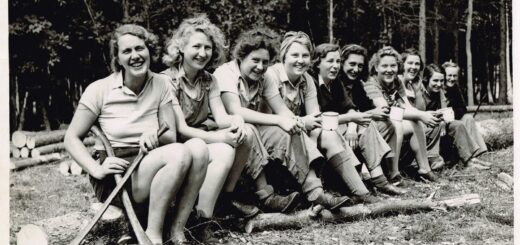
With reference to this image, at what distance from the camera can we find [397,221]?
144 inches

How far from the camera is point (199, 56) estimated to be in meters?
3.33

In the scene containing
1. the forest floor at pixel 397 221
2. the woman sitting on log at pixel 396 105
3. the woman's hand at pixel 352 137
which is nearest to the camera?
the forest floor at pixel 397 221

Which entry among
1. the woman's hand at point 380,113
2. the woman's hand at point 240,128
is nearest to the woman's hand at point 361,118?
the woman's hand at point 380,113

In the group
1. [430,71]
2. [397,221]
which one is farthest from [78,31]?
[397,221]

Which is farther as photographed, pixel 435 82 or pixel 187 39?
pixel 435 82

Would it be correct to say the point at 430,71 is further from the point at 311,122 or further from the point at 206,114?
the point at 206,114

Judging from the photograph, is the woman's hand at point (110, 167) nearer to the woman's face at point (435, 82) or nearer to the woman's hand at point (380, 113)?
the woman's hand at point (380, 113)

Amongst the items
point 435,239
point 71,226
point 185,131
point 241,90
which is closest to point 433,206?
point 435,239

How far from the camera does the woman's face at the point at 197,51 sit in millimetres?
3338

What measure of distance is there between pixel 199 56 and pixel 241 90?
1.48 ft

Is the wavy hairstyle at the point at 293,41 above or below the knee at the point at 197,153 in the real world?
above

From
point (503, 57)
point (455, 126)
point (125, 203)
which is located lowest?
point (125, 203)

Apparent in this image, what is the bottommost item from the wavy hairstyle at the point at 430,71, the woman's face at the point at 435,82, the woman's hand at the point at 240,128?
the woman's hand at the point at 240,128

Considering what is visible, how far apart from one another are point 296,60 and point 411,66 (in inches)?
68.9
